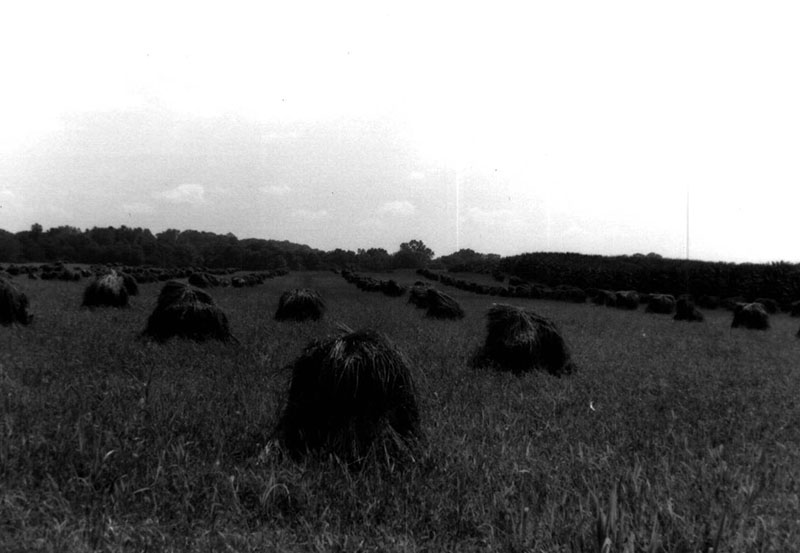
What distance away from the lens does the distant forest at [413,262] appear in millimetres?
50219

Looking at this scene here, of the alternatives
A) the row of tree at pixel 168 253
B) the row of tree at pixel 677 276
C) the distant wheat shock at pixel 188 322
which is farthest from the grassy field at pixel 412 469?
the row of tree at pixel 168 253

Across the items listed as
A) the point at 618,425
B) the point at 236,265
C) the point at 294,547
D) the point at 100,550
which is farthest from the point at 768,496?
the point at 236,265

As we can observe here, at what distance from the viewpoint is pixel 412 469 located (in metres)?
4.52

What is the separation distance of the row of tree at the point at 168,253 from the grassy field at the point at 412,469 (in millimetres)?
98367

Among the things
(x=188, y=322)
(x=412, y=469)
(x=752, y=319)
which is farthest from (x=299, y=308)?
(x=752, y=319)

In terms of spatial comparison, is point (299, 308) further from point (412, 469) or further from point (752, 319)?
point (752, 319)

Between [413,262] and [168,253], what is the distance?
53.2 metres

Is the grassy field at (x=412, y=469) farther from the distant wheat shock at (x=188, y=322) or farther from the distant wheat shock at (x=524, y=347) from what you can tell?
the distant wheat shock at (x=188, y=322)

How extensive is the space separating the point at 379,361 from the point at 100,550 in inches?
103

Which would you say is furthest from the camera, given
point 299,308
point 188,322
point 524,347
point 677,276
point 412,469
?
point 677,276

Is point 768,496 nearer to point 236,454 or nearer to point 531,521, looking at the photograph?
point 531,521

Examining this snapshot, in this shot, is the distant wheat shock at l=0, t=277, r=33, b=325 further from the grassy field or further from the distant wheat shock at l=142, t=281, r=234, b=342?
the grassy field

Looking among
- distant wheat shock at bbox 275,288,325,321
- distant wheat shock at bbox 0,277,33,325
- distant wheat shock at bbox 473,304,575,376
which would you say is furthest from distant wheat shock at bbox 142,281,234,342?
distant wheat shock at bbox 473,304,575,376

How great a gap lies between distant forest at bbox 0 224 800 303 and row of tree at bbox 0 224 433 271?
163 millimetres
